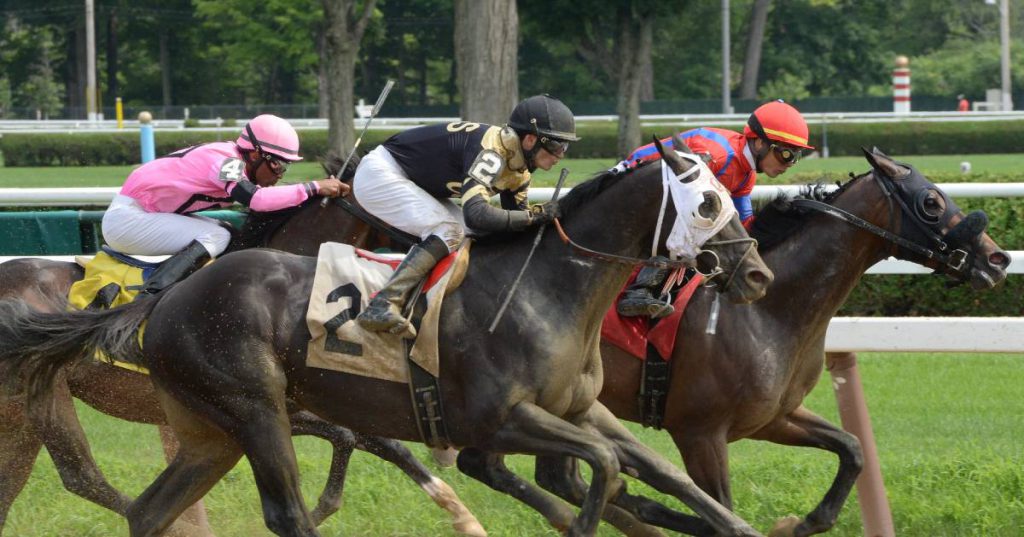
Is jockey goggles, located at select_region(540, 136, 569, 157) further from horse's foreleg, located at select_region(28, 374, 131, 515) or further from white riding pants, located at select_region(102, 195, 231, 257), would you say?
horse's foreleg, located at select_region(28, 374, 131, 515)

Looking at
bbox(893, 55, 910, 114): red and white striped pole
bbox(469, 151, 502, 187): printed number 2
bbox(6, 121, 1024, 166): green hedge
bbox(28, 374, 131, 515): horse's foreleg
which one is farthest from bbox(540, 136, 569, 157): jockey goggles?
bbox(893, 55, 910, 114): red and white striped pole

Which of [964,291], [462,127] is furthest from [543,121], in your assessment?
[964,291]

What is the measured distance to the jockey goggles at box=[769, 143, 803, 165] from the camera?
5109 mm

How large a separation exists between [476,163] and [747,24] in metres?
45.0

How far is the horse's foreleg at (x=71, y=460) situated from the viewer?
16.9ft

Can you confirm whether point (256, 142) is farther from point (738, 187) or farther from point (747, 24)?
point (747, 24)

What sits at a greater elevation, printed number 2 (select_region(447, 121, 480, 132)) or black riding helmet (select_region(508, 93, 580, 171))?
black riding helmet (select_region(508, 93, 580, 171))

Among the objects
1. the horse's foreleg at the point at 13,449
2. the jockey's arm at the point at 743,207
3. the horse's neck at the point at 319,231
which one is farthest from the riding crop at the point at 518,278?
the horse's foreleg at the point at 13,449

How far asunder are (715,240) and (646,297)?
717 millimetres

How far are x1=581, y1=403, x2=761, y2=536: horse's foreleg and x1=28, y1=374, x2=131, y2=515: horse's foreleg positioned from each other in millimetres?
1876

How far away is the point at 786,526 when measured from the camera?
16.0ft

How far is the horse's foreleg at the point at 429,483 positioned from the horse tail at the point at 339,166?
1.10 m

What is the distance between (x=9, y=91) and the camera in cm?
5025

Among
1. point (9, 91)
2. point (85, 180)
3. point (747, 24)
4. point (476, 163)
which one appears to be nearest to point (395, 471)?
point (476, 163)
